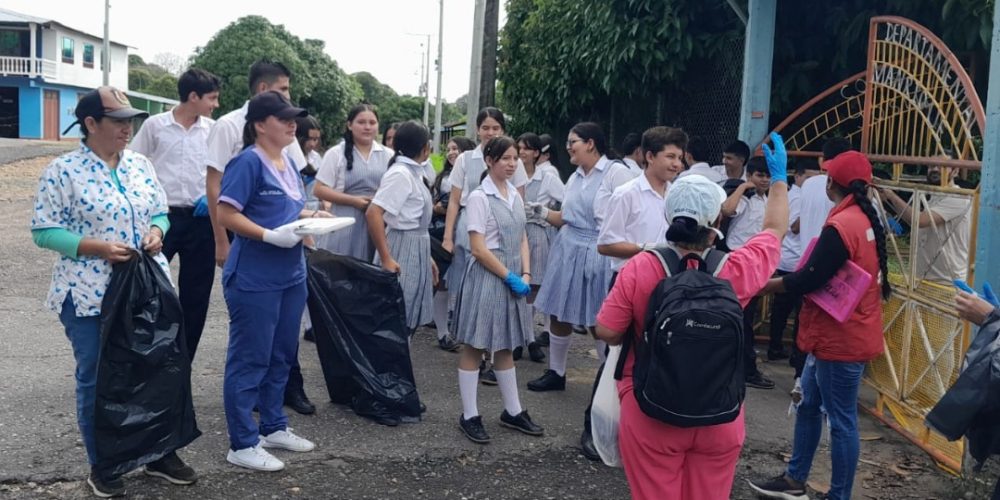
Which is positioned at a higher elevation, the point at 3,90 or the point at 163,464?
the point at 3,90

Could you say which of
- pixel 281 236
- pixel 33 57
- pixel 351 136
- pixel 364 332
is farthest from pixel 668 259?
pixel 33 57

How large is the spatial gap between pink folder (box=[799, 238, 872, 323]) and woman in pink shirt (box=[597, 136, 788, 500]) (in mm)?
962

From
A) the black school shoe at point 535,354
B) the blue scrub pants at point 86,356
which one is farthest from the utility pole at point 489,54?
the blue scrub pants at point 86,356

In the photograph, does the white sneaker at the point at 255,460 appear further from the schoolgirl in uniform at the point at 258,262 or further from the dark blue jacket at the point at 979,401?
the dark blue jacket at the point at 979,401

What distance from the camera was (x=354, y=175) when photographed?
570 cm

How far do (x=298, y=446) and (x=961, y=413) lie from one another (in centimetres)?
305

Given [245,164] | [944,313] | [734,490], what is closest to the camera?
[245,164]

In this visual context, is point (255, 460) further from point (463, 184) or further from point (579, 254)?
point (463, 184)

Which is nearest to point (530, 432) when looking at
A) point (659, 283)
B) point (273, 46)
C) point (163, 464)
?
point (163, 464)

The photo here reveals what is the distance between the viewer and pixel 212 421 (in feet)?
16.1

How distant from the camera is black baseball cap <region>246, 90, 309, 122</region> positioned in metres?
4.15

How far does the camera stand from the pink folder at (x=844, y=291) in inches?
151

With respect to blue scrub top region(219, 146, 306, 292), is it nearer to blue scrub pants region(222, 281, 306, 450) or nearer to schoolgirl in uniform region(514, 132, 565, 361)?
blue scrub pants region(222, 281, 306, 450)

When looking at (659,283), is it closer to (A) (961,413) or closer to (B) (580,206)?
(A) (961,413)
